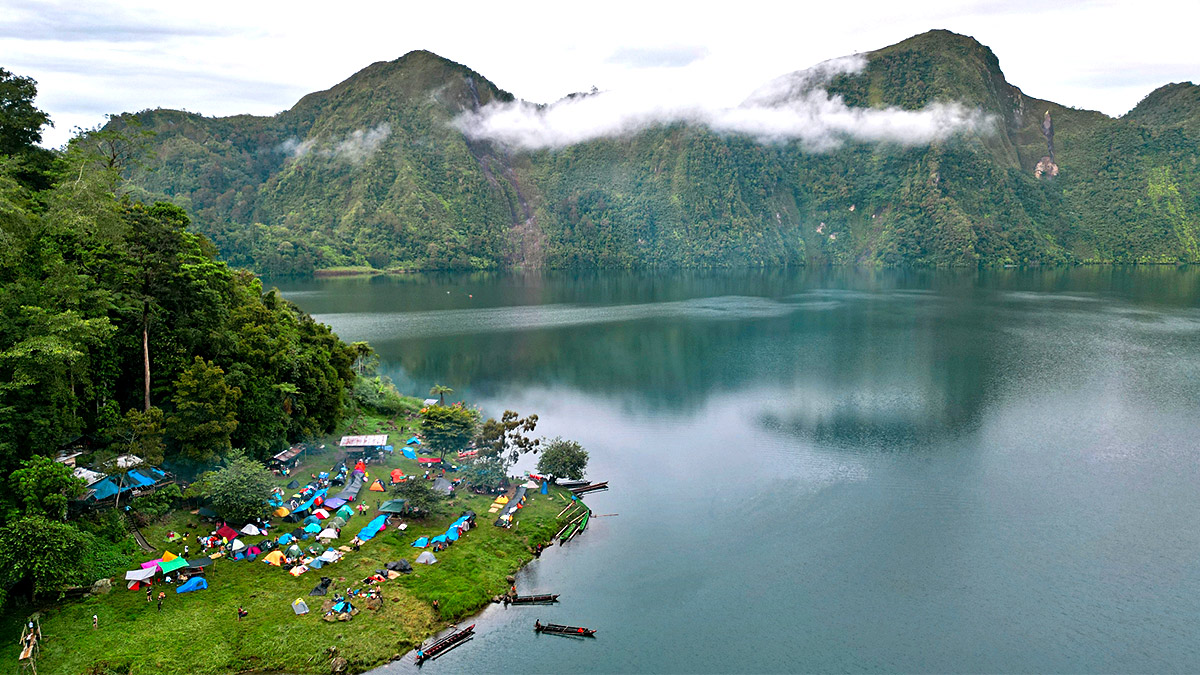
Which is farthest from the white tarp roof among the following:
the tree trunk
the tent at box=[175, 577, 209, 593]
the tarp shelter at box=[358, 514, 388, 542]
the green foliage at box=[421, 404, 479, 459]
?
the tent at box=[175, 577, 209, 593]

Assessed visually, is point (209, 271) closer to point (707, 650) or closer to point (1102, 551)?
point (707, 650)

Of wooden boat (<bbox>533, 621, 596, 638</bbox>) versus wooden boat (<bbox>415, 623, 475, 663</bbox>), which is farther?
wooden boat (<bbox>533, 621, 596, 638</bbox>)

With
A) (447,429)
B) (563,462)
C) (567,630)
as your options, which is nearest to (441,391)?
(447,429)

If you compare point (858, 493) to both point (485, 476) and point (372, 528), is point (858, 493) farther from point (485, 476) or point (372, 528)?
point (372, 528)

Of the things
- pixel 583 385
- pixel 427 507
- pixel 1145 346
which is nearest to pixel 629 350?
pixel 583 385

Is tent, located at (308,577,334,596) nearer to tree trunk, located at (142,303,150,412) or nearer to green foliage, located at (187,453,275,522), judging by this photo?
green foliage, located at (187,453,275,522)

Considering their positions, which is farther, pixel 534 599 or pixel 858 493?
pixel 858 493
